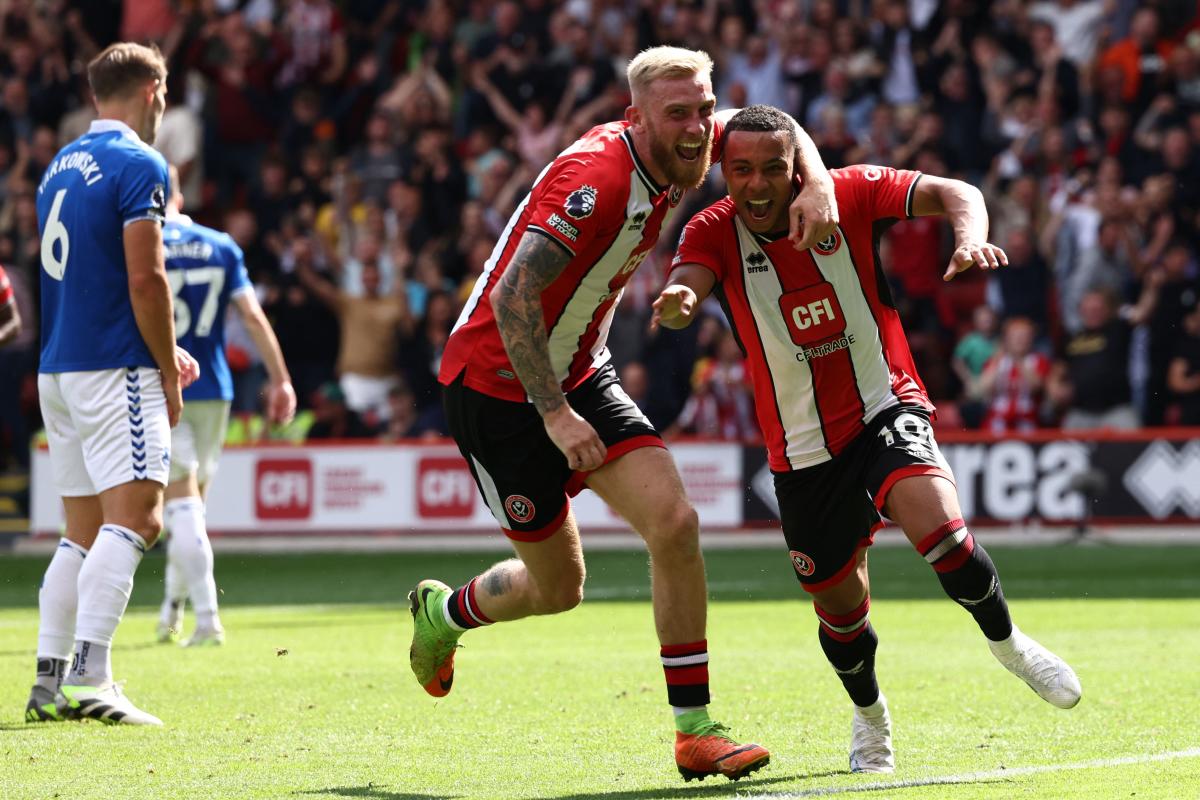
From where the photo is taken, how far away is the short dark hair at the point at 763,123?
A: 609 cm

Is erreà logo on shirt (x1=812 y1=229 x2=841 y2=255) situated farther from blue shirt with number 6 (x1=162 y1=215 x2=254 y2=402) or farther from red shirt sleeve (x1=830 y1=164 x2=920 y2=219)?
blue shirt with number 6 (x1=162 y1=215 x2=254 y2=402)

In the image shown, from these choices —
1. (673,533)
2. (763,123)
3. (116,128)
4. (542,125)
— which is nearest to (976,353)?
(542,125)

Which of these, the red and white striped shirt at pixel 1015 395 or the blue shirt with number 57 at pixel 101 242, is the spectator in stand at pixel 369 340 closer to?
the red and white striped shirt at pixel 1015 395

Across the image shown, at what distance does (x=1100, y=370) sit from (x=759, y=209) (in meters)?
12.2

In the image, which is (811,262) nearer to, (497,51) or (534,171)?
(534,171)

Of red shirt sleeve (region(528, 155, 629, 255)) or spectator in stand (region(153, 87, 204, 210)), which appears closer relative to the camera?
red shirt sleeve (region(528, 155, 629, 255))

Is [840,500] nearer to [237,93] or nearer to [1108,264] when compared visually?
[1108,264]

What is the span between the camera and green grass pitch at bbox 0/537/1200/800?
18.8 feet

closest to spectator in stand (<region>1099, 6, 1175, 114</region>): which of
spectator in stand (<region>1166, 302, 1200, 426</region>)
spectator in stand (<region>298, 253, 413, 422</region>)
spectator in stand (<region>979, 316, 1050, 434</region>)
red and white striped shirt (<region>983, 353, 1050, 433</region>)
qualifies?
spectator in stand (<region>1166, 302, 1200, 426</region>)

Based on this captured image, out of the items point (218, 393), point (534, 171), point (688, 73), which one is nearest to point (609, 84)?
point (534, 171)

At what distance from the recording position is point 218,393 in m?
10.4

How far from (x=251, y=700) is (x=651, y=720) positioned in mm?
1838

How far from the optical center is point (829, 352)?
Answer: 6258 millimetres

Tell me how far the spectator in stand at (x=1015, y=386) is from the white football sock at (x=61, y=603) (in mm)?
11436
